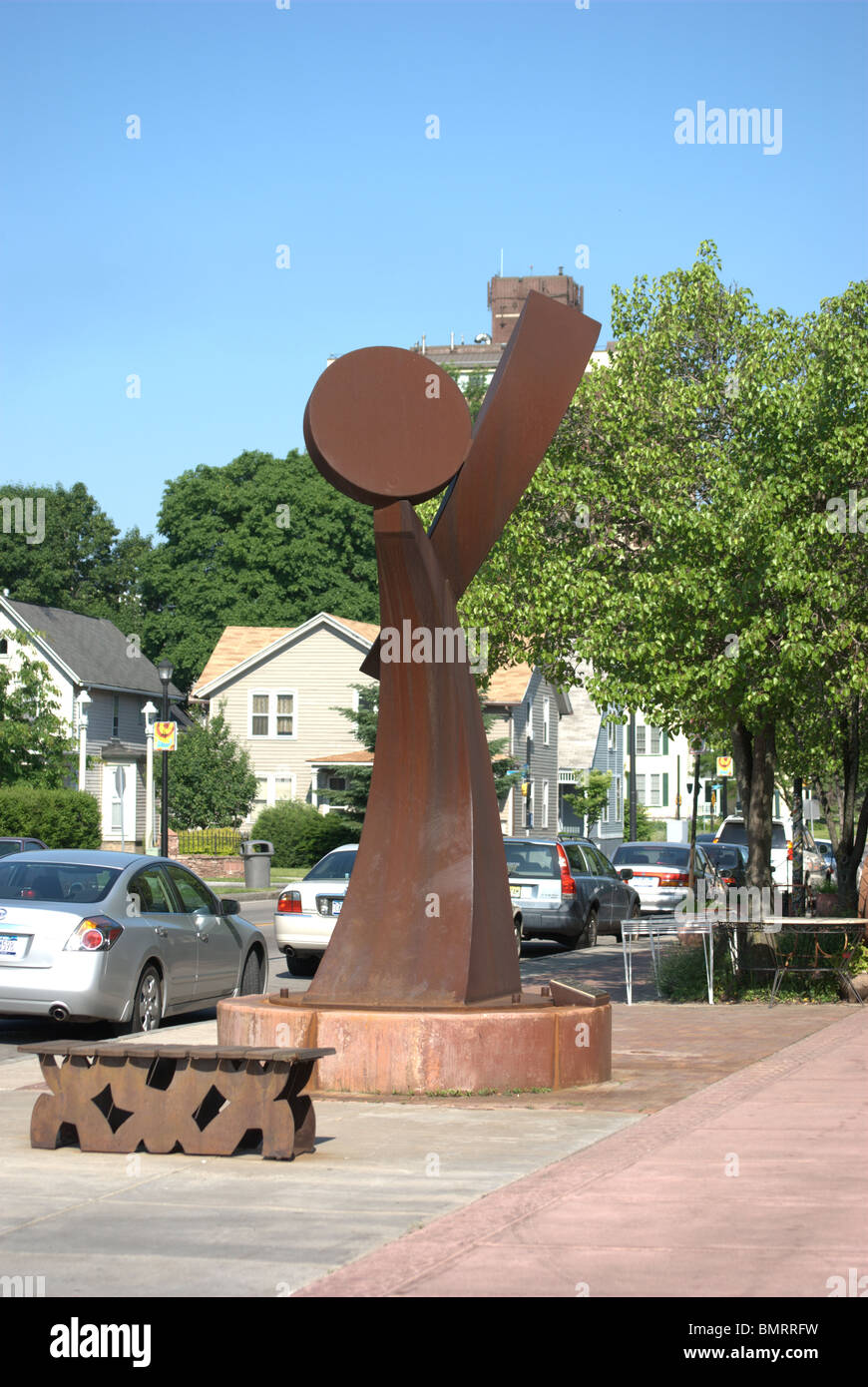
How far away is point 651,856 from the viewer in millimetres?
31594

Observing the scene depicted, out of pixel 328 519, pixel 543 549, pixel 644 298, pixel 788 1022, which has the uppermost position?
pixel 328 519

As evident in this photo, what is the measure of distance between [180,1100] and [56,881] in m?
5.61

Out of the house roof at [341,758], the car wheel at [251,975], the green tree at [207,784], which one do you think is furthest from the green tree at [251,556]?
the car wheel at [251,975]

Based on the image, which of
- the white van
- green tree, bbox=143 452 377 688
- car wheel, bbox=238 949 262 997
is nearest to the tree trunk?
car wheel, bbox=238 949 262 997

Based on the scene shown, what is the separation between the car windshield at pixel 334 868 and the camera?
19.6 m

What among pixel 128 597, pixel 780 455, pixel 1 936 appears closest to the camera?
pixel 1 936

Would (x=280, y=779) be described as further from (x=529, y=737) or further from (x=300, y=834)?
(x=529, y=737)

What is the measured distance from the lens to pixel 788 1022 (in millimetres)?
14719

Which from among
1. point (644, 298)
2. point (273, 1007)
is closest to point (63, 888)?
point (273, 1007)

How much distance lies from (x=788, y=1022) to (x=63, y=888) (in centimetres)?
640

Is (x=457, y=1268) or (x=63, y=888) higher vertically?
(x=63, y=888)

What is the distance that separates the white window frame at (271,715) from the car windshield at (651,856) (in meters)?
29.0

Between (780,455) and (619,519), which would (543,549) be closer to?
(619,519)

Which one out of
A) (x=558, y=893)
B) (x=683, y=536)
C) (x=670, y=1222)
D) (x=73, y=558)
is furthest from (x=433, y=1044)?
(x=73, y=558)
